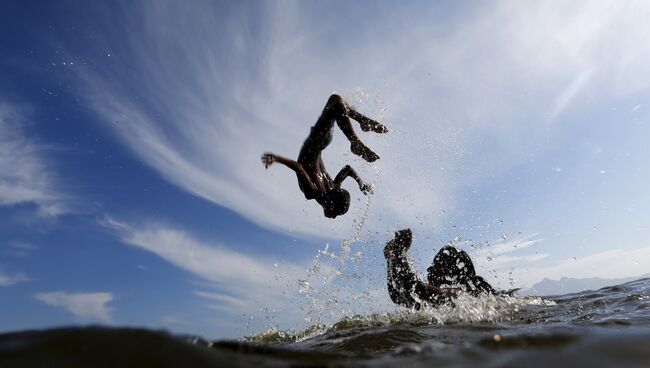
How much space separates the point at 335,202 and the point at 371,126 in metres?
2.05

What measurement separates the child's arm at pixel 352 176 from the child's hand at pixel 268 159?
216 centimetres

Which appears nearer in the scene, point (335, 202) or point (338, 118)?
point (338, 118)

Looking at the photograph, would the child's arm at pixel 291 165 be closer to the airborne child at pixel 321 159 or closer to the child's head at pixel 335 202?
the airborne child at pixel 321 159

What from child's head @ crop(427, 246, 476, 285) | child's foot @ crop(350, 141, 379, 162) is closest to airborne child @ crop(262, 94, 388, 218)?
child's foot @ crop(350, 141, 379, 162)

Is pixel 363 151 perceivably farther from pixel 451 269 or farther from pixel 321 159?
pixel 451 269

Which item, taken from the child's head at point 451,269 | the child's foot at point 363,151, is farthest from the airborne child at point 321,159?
the child's head at point 451,269

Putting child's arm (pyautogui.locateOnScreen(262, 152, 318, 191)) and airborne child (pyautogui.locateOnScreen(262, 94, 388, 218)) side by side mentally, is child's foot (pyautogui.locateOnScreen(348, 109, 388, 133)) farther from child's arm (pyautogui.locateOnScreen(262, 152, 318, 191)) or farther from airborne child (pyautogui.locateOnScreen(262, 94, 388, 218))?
child's arm (pyautogui.locateOnScreen(262, 152, 318, 191))

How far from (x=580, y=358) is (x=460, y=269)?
7.56 metres

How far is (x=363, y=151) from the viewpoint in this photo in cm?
952

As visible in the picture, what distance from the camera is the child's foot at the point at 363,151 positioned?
9.35 metres

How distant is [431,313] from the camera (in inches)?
360

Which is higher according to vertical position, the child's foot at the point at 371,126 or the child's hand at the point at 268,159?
the child's foot at the point at 371,126

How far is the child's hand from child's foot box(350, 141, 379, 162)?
2003 millimetres

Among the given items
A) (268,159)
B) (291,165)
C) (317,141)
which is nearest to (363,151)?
(317,141)
